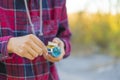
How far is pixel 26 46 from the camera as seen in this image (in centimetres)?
97

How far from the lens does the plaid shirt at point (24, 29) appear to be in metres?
1.05

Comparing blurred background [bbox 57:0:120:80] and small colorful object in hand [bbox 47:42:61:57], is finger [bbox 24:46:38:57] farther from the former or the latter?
blurred background [bbox 57:0:120:80]

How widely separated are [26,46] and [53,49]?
8 cm

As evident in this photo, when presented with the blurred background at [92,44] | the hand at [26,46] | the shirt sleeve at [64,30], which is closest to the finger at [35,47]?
the hand at [26,46]

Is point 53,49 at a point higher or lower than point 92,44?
higher

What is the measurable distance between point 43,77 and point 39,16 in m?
0.16

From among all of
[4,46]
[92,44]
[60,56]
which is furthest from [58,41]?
[92,44]

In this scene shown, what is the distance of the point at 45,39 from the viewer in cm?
110

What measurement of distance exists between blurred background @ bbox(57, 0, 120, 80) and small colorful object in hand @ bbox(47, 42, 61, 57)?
5.35ft

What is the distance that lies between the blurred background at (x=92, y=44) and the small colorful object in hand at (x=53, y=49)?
1.63m

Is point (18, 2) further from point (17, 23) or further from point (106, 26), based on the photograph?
point (106, 26)

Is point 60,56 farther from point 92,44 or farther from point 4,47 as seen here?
point 92,44

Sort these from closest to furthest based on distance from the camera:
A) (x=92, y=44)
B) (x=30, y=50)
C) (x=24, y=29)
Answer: (x=30, y=50) < (x=24, y=29) < (x=92, y=44)

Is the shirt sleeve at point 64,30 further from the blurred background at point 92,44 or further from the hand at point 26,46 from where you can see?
the blurred background at point 92,44
